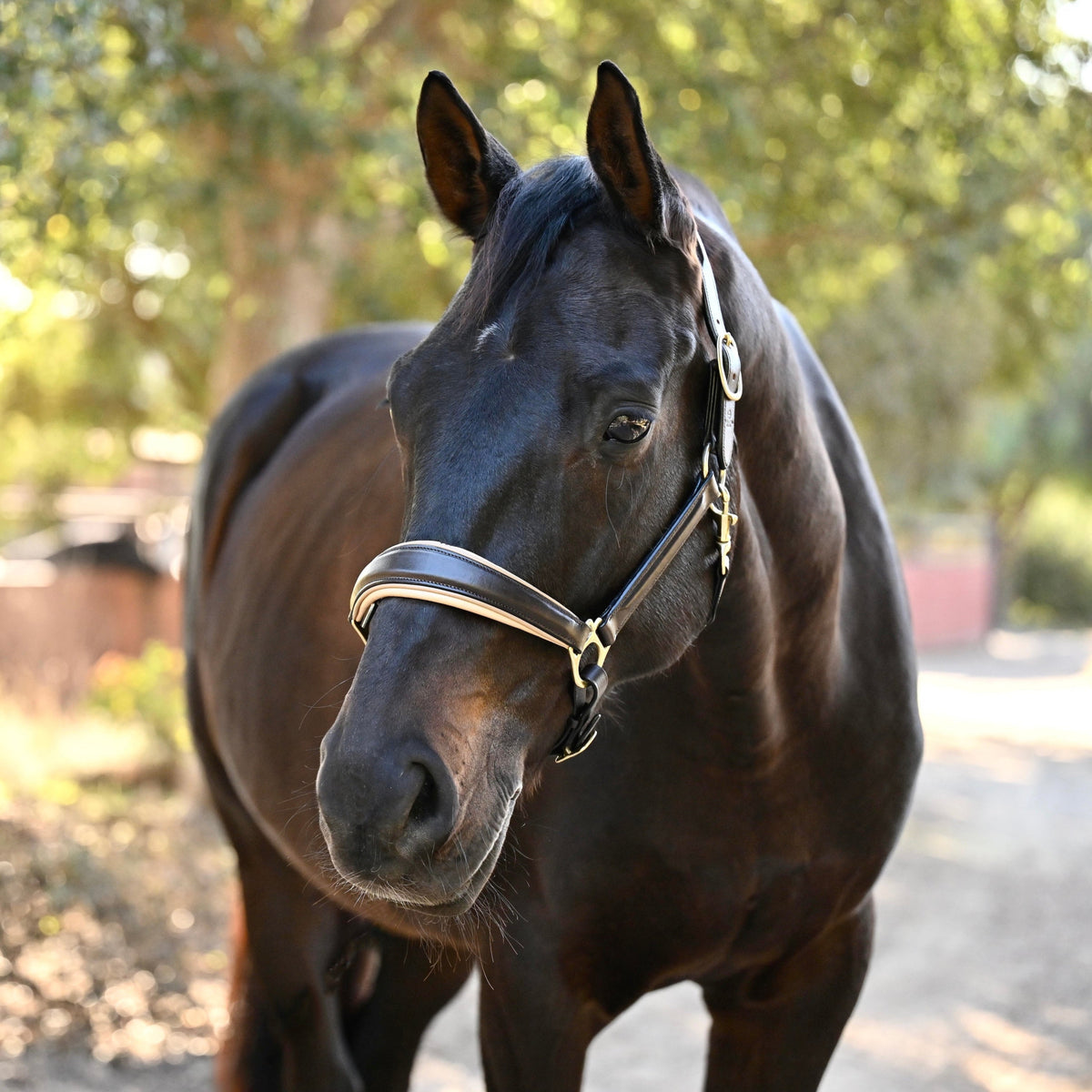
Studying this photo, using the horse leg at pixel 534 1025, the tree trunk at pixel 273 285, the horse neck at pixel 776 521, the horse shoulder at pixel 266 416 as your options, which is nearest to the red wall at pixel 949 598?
the tree trunk at pixel 273 285

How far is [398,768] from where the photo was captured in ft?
4.38

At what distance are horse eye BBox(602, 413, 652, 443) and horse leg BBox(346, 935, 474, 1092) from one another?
1.86m

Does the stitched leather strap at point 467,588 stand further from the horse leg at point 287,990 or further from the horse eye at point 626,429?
the horse leg at point 287,990

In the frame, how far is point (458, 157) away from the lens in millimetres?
1827

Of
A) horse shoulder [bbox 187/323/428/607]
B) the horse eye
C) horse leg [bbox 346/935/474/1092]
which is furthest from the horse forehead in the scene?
horse leg [bbox 346/935/474/1092]

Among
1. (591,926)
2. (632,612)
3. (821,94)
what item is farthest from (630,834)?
(821,94)

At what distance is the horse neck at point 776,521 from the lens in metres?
1.82

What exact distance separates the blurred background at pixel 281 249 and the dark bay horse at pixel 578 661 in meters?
0.47

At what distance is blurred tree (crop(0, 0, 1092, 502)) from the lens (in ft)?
16.2

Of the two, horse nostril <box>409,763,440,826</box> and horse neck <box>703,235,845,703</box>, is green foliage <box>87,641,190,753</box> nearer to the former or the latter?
horse neck <box>703,235,845,703</box>

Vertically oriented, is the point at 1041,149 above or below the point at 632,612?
above

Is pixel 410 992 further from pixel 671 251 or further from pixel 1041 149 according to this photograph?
pixel 1041 149

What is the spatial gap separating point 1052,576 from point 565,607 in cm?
3031

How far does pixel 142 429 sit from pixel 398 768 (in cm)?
929
